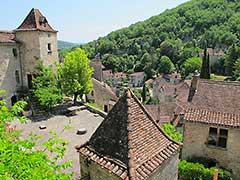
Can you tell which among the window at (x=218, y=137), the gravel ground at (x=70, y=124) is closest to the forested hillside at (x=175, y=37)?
the gravel ground at (x=70, y=124)

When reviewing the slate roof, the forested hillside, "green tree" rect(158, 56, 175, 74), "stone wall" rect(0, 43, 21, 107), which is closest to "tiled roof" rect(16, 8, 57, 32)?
"stone wall" rect(0, 43, 21, 107)

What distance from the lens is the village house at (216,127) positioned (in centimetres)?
1589

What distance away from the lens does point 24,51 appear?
86.5ft

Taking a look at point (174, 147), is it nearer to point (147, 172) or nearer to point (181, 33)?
point (147, 172)

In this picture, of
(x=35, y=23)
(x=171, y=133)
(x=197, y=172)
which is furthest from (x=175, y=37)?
(x=197, y=172)

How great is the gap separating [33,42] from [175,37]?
151509 mm

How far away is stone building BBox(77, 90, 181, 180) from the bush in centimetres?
869

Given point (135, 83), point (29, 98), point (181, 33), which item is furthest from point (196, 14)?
point (29, 98)

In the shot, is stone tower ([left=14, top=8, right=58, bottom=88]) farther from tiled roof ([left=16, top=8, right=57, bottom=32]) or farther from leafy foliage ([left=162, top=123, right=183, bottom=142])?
leafy foliage ([left=162, top=123, right=183, bottom=142])

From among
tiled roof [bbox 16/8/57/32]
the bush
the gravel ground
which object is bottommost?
the bush

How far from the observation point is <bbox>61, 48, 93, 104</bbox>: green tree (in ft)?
82.2

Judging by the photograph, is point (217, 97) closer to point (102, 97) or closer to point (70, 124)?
point (70, 124)

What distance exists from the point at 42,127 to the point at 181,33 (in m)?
161

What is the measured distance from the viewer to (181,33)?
167 m
